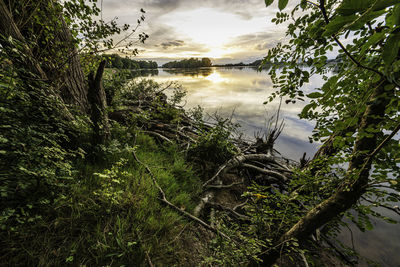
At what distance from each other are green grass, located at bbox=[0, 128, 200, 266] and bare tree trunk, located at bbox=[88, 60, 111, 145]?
384 millimetres

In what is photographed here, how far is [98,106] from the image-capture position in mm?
2732

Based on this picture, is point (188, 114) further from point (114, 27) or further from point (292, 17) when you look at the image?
point (292, 17)

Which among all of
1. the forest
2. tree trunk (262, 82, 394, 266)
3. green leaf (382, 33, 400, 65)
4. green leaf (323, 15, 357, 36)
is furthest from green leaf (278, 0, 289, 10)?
tree trunk (262, 82, 394, 266)

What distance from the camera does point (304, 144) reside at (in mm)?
7684

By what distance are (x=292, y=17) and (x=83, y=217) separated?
10.8ft

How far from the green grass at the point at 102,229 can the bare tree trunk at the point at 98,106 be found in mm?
384

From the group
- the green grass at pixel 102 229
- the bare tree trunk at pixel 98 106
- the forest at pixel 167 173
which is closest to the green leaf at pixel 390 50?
the forest at pixel 167 173

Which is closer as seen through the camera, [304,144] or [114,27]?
[114,27]

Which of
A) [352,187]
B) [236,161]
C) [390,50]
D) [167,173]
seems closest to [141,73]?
[236,161]

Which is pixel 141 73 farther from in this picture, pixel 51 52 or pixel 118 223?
pixel 118 223

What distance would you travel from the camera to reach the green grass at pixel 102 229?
150 centimetres

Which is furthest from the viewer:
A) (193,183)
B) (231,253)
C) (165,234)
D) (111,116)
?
(111,116)

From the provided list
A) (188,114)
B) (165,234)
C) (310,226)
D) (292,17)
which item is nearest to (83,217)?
(165,234)

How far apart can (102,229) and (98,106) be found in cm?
A: 204
